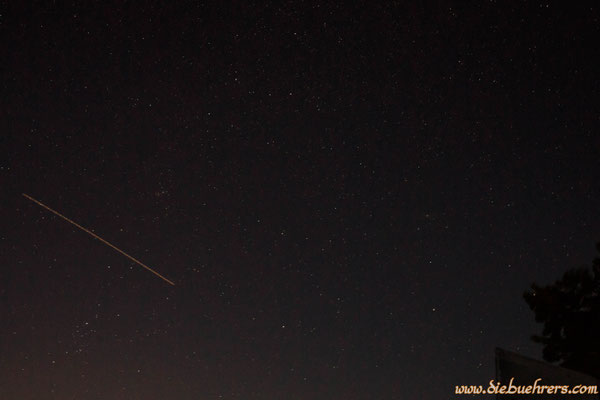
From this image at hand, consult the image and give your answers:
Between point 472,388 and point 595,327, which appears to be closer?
point 472,388

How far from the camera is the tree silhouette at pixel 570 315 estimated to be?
36.8 feet

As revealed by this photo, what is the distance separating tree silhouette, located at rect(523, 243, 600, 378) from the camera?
11203mm

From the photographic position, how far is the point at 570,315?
456 inches

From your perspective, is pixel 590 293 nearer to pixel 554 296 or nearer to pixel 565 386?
pixel 554 296

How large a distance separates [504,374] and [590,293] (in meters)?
6.91

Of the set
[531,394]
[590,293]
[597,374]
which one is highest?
[590,293]

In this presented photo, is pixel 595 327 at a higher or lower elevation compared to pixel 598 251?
lower

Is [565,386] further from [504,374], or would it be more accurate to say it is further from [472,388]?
[472,388]

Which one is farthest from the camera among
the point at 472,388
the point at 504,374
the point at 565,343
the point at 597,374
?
the point at 565,343

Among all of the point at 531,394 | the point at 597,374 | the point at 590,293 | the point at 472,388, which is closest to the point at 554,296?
the point at 590,293

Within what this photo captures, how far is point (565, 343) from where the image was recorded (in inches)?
450

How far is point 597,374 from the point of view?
34.8ft

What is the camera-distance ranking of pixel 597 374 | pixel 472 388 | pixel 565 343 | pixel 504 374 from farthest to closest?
pixel 565 343
pixel 597 374
pixel 472 388
pixel 504 374

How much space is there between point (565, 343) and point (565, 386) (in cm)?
631
